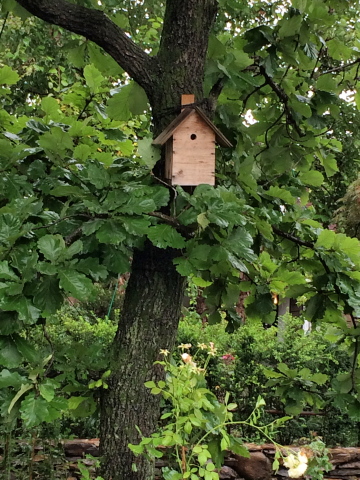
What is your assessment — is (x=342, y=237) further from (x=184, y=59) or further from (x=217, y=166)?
(x=184, y=59)

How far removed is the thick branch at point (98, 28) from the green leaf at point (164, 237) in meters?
0.67

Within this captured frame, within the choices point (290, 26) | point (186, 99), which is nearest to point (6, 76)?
point (186, 99)

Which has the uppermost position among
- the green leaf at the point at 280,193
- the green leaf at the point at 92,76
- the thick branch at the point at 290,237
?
the green leaf at the point at 92,76

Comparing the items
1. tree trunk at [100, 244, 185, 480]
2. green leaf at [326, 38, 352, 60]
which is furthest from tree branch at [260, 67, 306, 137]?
tree trunk at [100, 244, 185, 480]

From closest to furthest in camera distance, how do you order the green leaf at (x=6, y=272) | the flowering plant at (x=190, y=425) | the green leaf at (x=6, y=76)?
the green leaf at (x=6, y=272), the flowering plant at (x=190, y=425), the green leaf at (x=6, y=76)

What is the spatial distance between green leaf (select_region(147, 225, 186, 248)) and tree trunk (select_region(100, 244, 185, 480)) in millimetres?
392

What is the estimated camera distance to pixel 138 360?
1903 mm

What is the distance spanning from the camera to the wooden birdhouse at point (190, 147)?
1.69 m

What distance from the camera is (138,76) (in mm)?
1877

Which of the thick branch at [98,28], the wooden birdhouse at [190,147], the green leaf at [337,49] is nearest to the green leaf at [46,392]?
the wooden birdhouse at [190,147]

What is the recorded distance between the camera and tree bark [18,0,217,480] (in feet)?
6.11

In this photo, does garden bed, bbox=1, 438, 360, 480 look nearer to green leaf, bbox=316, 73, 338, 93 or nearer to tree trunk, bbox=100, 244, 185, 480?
tree trunk, bbox=100, 244, 185, 480

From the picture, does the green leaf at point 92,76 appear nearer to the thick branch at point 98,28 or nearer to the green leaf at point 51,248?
the thick branch at point 98,28

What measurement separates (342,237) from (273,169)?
61 centimetres
